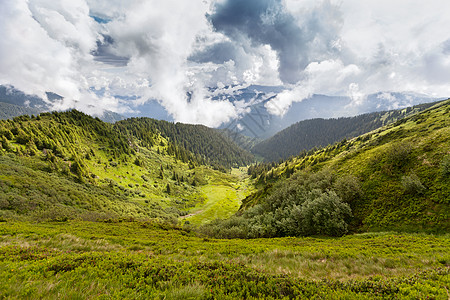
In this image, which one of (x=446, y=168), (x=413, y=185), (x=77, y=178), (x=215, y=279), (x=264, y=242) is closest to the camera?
(x=215, y=279)

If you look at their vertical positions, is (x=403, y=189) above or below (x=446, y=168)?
below

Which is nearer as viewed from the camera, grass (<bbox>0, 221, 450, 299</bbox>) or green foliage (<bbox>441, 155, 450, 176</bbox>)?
grass (<bbox>0, 221, 450, 299</bbox>)

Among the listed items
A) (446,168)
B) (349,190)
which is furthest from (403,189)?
(349,190)

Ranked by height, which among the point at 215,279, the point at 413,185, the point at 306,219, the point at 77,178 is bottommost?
the point at 306,219

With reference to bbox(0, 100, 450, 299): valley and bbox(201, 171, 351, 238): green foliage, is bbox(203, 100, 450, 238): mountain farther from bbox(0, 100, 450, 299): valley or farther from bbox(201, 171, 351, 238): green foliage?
bbox(0, 100, 450, 299): valley

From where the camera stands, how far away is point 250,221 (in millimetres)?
44531

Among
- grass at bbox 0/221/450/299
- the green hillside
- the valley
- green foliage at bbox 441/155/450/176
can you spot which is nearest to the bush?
the valley

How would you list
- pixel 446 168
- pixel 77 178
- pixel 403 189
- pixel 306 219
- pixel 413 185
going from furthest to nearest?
pixel 77 178, pixel 306 219, pixel 403 189, pixel 413 185, pixel 446 168

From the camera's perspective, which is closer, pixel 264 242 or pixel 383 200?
pixel 264 242

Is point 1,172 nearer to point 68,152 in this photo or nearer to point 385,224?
point 68,152

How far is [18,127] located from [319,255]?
506 ft

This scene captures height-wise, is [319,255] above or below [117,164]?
below

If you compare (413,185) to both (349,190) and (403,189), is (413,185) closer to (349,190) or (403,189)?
(403,189)

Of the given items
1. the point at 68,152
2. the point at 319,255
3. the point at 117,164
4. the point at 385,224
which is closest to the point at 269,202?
the point at 385,224
